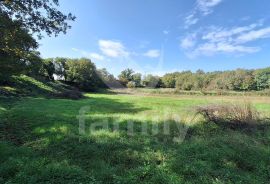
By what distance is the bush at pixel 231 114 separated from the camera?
359 inches

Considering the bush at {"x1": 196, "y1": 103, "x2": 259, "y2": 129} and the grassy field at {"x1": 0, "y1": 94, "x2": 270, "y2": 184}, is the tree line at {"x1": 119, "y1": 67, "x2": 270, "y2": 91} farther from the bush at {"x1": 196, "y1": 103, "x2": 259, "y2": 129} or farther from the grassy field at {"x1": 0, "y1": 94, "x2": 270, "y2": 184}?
the grassy field at {"x1": 0, "y1": 94, "x2": 270, "y2": 184}

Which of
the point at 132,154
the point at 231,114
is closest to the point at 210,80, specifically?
the point at 231,114

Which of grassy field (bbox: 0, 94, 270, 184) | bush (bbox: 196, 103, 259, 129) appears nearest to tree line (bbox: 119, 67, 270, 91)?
bush (bbox: 196, 103, 259, 129)

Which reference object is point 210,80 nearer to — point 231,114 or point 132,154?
point 231,114

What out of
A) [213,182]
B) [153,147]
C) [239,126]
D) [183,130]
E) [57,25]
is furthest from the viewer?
[57,25]

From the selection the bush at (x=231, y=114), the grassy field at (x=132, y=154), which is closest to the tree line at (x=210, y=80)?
the bush at (x=231, y=114)

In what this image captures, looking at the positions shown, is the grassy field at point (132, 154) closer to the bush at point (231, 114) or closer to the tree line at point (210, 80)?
the bush at point (231, 114)

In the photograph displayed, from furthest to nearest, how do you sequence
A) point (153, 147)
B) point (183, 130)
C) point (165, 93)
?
point (165, 93) < point (183, 130) < point (153, 147)

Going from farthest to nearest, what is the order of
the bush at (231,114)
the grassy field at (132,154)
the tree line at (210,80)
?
the tree line at (210,80), the bush at (231,114), the grassy field at (132,154)

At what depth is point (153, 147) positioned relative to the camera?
6762mm

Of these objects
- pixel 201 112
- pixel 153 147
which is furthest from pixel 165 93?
pixel 153 147

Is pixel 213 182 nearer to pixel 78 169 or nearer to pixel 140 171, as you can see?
pixel 140 171

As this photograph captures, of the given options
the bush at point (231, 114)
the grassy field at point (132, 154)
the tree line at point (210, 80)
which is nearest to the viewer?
the grassy field at point (132, 154)

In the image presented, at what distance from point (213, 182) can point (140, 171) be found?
170 centimetres
